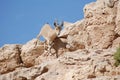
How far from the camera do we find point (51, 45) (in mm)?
25469

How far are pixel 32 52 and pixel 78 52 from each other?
7433 millimetres

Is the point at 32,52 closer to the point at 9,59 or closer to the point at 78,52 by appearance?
the point at 9,59

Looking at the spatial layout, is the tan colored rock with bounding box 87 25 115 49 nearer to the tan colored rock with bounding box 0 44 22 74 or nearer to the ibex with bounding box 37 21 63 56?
the ibex with bounding box 37 21 63 56

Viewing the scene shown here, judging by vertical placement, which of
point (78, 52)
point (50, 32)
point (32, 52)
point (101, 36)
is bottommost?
point (78, 52)

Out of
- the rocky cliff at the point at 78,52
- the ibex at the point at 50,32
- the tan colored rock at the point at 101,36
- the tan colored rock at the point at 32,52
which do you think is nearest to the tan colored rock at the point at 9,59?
the rocky cliff at the point at 78,52

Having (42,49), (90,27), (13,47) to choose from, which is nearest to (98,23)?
(90,27)

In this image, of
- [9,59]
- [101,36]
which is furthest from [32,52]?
[101,36]

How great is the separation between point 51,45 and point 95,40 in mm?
4322

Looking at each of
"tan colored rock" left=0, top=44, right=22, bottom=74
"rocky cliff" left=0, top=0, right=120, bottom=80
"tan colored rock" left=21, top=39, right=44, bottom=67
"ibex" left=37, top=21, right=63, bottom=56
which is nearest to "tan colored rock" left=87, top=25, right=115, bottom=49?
"rocky cliff" left=0, top=0, right=120, bottom=80

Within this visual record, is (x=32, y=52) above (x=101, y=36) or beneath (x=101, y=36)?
beneath

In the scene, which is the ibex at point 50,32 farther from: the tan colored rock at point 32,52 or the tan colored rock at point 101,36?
the tan colored rock at point 101,36

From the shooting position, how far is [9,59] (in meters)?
26.7

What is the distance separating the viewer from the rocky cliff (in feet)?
55.6

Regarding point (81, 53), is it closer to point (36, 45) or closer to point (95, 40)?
point (95, 40)
